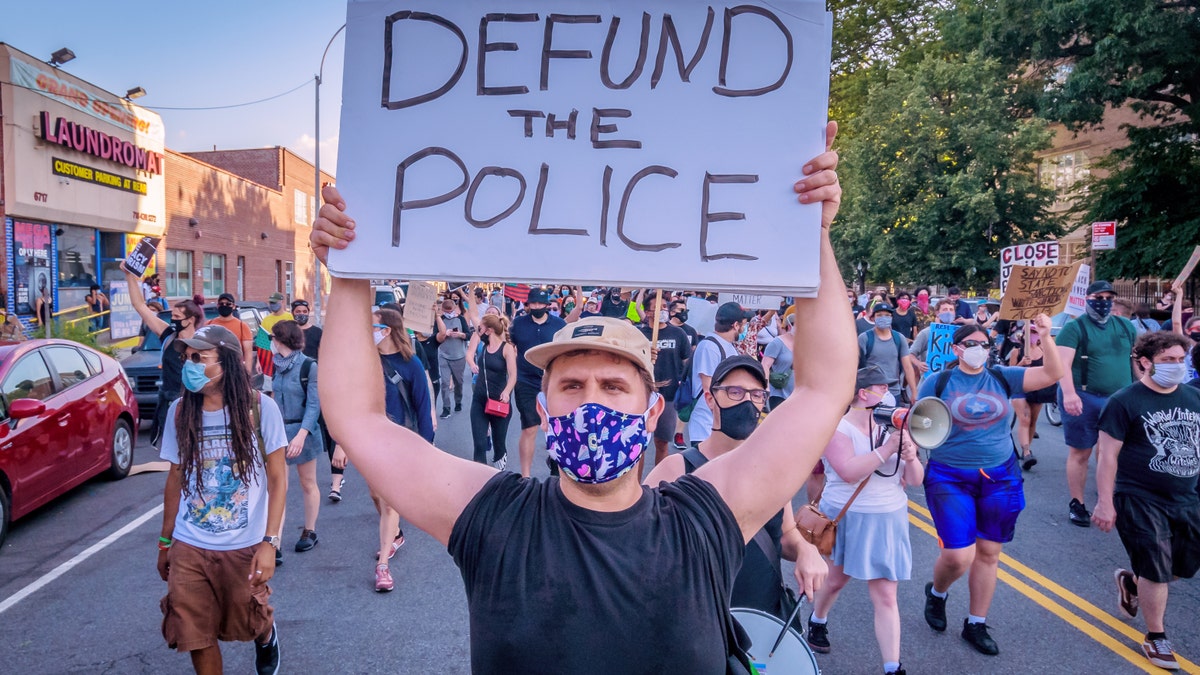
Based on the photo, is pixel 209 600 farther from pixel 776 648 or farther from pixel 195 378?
pixel 776 648

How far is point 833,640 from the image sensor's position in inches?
191

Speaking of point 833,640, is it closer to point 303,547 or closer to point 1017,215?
point 303,547

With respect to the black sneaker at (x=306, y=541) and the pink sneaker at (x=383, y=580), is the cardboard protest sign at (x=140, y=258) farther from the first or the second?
the pink sneaker at (x=383, y=580)

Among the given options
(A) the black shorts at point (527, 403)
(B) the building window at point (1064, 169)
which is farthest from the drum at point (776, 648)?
(B) the building window at point (1064, 169)

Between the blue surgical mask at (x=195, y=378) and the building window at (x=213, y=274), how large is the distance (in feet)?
93.9

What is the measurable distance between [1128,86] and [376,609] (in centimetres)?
2163

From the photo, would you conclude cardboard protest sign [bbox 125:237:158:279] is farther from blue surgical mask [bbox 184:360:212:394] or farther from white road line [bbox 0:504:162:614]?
blue surgical mask [bbox 184:360:212:394]

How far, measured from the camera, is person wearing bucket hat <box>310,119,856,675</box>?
5.72 feet

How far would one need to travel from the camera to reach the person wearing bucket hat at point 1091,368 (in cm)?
727

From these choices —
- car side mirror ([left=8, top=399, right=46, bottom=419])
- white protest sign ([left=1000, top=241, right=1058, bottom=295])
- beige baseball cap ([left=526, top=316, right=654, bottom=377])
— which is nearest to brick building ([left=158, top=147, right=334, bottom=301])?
car side mirror ([left=8, top=399, right=46, bottom=419])

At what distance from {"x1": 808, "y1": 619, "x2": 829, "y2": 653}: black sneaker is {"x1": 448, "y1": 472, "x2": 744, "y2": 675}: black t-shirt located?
126 inches

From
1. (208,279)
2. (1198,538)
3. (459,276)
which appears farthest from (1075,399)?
(208,279)

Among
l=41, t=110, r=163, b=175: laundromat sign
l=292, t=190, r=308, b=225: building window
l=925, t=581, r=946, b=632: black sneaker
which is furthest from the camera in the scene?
l=292, t=190, r=308, b=225: building window

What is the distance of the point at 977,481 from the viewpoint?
4844 mm
